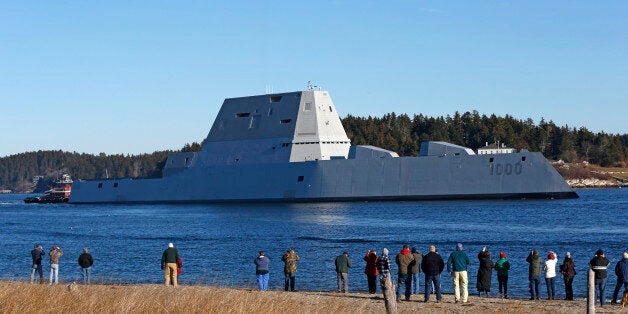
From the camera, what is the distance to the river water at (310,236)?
23.8 metres

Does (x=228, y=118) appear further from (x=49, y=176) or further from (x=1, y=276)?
(x=49, y=176)

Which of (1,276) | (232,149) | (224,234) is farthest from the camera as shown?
(232,149)

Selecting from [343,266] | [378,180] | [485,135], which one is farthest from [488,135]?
[343,266]

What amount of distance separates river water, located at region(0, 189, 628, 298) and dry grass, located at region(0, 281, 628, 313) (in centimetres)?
292

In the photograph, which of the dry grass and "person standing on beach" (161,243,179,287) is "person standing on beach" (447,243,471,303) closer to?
the dry grass

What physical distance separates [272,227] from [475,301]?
74.4ft

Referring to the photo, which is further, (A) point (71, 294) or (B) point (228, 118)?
(B) point (228, 118)

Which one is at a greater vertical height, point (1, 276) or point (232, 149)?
point (232, 149)

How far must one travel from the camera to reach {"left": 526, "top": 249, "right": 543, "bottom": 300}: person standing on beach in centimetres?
1666

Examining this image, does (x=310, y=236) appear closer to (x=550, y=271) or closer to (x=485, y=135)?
(x=550, y=271)

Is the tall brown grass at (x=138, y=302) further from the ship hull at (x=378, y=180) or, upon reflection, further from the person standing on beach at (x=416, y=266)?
the ship hull at (x=378, y=180)

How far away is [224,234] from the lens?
1432 inches

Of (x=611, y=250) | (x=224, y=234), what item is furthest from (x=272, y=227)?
(x=611, y=250)

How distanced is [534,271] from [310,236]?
57.5 ft
